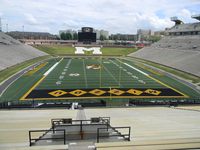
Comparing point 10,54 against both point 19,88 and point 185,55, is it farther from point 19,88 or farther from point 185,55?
point 185,55

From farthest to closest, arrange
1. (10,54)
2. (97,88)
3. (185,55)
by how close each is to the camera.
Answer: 1. (10,54)
2. (185,55)
3. (97,88)

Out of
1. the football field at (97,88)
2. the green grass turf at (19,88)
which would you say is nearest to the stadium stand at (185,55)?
the football field at (97,88)

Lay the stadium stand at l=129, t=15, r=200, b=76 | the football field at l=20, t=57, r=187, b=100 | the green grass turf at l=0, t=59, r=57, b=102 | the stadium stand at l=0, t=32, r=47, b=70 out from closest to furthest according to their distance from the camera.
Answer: the green grass turf at l=0, t=59, r=57, b=102 < the football field at l=20, t=57, r=187, b=100 < the stadium stand at l=129, t=15, r=200, b=76 < the stadium stand at l=0, t=32, r=47, b=70

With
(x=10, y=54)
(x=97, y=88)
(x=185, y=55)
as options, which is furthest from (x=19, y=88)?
(x=185, y=55)

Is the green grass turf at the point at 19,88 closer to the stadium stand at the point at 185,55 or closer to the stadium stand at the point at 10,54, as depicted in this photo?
the stadium stand at the point at 10,54

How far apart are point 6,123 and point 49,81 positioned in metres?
21.0

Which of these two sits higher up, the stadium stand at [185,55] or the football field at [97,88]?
the stadium stand at [185,55]

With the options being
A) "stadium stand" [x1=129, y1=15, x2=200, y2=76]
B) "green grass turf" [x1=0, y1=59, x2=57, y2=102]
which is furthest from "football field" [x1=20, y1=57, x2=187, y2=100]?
"stadium stand" [x1=129, y1=15, x2=200, y2=76]

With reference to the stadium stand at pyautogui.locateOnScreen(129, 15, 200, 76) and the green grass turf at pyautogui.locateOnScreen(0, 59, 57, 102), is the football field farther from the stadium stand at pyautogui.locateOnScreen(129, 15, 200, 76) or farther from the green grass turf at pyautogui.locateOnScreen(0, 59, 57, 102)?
the stadium stand at pyautogui.locateOnScreen(129, 15, 200, 76)

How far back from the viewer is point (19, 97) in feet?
78.8

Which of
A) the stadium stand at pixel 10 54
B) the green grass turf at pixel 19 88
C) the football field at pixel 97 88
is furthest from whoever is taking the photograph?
the stadium stand at pixel 10 54

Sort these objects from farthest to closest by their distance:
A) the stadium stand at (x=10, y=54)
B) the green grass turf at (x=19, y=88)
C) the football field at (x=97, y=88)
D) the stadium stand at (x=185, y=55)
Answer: the stadium stand at (x=10, y=54)
the stadium stand at (x=185, y=55)
the football field at (x=97, y=88)
the green grass turf at (x=19, y=88)

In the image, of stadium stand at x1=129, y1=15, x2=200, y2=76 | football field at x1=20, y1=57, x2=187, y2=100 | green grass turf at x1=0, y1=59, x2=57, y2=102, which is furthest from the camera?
stadium stand at x1=129, y1=15, x2=200, y2=76

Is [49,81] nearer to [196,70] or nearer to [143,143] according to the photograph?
[196,70]
